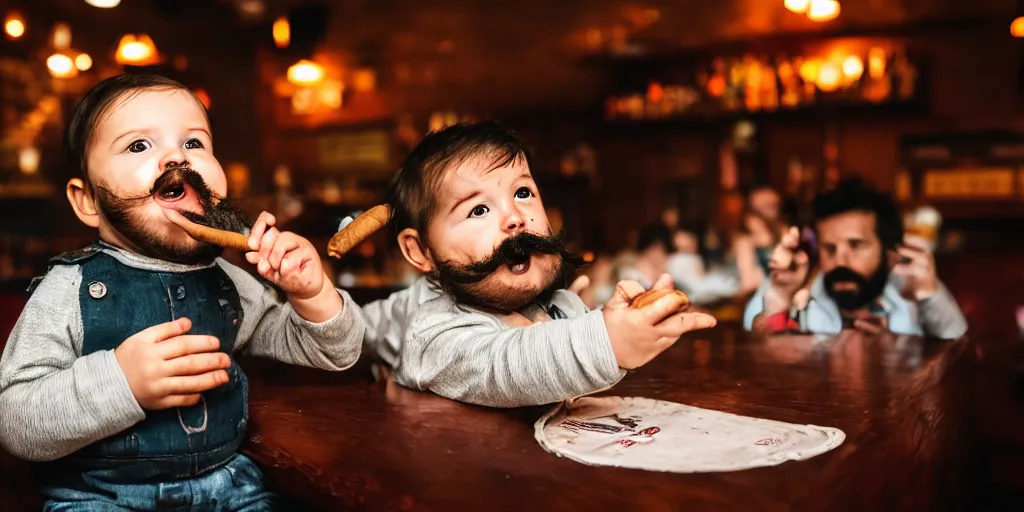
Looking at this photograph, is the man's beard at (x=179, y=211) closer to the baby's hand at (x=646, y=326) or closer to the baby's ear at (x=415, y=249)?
the baby's ear at (x=415, y=249)

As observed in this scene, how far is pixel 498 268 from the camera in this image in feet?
2.96

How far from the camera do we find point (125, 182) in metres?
0.84

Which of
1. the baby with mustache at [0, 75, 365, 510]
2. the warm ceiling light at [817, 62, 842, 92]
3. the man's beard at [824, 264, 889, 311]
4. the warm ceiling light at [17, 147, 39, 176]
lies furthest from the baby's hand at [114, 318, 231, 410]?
the warm ceiling light at [17, 147, 39, 176]

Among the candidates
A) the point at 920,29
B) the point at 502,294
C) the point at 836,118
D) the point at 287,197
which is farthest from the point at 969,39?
the point at 502,294

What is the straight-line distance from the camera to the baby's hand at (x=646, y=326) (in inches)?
28.6

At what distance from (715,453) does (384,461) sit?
0.28m

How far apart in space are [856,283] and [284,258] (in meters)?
1.07

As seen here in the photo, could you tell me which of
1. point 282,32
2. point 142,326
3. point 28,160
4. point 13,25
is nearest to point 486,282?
point 142,326

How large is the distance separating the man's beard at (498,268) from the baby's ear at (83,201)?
372 mm

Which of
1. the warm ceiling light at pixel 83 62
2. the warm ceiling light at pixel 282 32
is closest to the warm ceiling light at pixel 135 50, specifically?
the warm ceiling light at pixel 282 32

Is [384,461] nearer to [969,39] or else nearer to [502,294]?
[502,294]

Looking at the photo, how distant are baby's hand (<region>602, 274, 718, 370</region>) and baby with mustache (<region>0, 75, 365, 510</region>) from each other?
1.08 ft

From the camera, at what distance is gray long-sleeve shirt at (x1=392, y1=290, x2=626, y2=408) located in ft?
2.51

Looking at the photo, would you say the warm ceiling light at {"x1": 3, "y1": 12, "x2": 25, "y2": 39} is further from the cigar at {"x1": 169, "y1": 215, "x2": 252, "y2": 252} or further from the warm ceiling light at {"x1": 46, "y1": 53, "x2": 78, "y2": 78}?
the cigar at {"x1": 169, "y1": 215, "x2": 252, "y2": 252}
